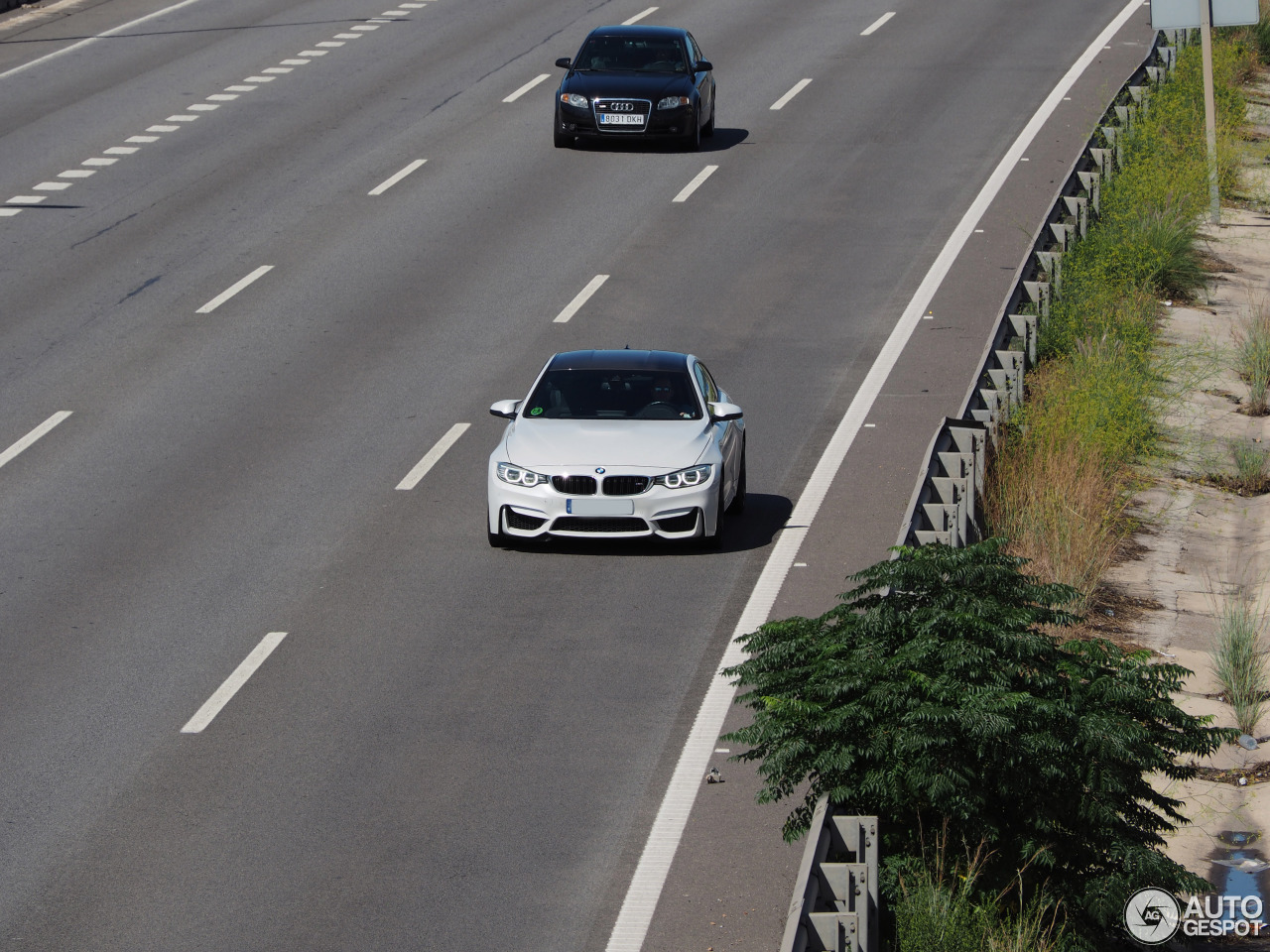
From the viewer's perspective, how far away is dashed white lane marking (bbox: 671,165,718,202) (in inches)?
1074

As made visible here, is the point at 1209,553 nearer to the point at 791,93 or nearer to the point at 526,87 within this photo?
the point at 791,93

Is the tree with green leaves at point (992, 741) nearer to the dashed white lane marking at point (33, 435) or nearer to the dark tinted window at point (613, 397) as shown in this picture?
the dark tinted window at point (613, 397)

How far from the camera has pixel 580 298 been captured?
2281cm

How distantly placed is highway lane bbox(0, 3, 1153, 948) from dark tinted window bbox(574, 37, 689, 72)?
1.30 meters

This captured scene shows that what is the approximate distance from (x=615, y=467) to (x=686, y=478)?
21.0 inches

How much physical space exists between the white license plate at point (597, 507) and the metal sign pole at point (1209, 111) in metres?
13.8

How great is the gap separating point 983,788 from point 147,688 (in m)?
5.91

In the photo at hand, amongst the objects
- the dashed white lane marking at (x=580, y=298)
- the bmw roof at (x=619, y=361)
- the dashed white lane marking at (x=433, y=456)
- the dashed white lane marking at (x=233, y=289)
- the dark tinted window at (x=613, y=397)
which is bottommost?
the dashed white lane marking at (x=580, y=298)

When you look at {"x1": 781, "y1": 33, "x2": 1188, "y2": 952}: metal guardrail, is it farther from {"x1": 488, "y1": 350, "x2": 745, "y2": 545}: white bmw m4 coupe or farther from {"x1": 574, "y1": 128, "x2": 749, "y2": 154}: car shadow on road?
{"x1": 574, "y1": 128, "x2": 749, "y2": 154}: car shadow on road

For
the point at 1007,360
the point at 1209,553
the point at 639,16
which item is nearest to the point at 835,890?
the point at 1209,553

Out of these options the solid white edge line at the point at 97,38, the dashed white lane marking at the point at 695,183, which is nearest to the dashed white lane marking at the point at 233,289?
the dashed white lane marking at the point at 695,183

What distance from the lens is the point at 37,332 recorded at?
21.9m

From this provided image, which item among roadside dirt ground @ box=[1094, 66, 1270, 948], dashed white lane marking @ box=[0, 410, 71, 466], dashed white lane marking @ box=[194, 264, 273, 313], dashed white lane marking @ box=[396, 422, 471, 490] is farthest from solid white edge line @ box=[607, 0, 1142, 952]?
dashed white lane marking @ box=[194, 264, 273, 313]

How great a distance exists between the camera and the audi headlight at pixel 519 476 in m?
15.3
